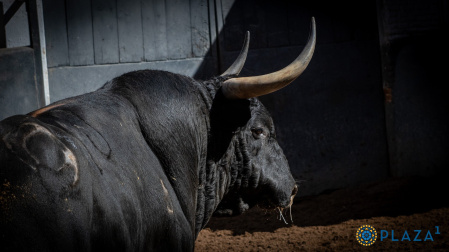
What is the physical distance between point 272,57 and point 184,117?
3.73 meters

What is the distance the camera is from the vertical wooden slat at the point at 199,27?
6090mm

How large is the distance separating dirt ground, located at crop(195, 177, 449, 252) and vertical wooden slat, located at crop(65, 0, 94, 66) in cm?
218

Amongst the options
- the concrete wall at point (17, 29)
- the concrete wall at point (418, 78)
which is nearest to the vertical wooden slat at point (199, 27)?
the concrete wall at point (17, 29)

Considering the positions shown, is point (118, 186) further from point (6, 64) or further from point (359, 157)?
point (359, 157)

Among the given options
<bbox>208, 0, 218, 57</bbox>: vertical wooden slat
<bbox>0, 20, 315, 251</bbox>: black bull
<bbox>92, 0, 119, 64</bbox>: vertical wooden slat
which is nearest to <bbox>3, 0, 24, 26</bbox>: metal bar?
<bbox>92, 0, 119, 64</bbox>: vertical wooden slat

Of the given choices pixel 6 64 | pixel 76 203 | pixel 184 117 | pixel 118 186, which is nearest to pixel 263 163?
pixel 184 117

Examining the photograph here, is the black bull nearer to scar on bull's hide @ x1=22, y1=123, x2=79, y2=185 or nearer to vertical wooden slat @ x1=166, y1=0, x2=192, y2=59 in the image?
scar on bull's hide @ x1=22, y1=123, x2=79, y2=185

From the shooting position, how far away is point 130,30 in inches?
227

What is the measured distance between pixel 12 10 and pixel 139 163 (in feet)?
10.9

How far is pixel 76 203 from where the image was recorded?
69.7 inches

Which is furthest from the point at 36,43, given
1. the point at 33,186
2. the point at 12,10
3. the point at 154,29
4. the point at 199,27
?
the point at 33,186

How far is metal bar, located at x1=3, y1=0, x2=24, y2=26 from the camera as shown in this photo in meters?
4.99

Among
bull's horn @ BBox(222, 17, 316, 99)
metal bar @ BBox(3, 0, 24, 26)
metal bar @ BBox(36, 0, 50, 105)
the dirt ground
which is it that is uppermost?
metal bar @ BBox(3, 0, 24, 26)

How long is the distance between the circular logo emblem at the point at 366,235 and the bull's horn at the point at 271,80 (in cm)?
233
